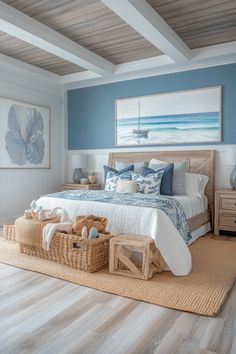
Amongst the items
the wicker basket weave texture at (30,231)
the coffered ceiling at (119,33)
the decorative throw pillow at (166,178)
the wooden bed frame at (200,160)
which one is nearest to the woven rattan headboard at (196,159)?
the wooden bed frame at (200,160)

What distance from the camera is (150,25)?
322cm

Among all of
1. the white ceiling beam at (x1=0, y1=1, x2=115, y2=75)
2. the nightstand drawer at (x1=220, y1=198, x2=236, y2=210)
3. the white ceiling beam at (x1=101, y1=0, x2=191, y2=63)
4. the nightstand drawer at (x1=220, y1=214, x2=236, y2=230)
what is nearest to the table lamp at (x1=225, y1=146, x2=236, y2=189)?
the nightstand drawer at (x1=220, y1=198, x2=236, y2=210)

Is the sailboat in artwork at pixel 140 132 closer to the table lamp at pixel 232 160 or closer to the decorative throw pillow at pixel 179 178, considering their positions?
the decorative throw pillow at pixel 179 178

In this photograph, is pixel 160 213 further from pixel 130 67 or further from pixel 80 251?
pixel 130 67

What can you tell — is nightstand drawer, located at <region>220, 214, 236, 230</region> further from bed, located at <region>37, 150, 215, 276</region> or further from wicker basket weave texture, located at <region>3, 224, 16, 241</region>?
wicker basket weave texture, located at <region>3, 224, 16, 241</region>

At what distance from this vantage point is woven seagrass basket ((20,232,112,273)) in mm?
2656

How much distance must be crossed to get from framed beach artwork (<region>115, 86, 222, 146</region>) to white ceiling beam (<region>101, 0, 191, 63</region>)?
2.35 ft

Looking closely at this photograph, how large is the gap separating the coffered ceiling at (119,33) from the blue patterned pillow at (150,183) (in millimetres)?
1720

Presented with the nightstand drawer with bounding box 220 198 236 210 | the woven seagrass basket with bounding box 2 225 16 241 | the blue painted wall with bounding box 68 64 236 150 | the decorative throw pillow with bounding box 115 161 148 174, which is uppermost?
the blue painted wall with bounding box 68 64 236 150

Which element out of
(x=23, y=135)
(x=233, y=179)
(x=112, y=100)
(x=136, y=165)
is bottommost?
(x=233, y=179)

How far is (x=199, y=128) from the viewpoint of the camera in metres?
4.65

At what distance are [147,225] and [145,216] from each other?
9cm

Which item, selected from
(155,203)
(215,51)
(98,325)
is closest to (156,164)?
(155,203)

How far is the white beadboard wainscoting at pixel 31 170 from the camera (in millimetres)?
4855
